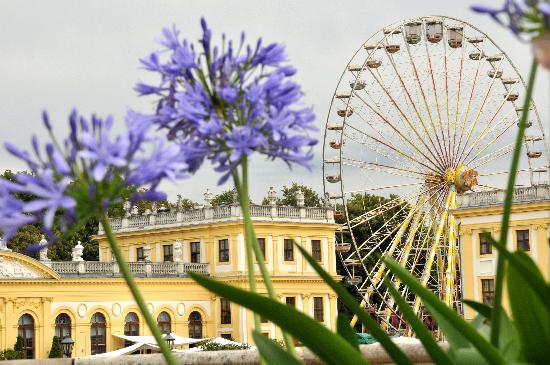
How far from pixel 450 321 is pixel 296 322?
40 centimetres

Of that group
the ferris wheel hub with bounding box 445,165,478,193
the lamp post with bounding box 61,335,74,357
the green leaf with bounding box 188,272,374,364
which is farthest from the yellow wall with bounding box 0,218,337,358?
the green leaf with bounding box 188,272,374,364

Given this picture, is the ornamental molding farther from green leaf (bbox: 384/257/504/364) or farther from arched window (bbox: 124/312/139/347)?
green leaf (bbox: 384/257/504/364)

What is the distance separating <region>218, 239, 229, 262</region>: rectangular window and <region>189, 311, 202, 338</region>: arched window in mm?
2309

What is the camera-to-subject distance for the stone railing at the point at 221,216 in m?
47.4

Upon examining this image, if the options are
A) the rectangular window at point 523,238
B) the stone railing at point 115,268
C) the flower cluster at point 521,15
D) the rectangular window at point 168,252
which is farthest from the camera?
the rectangular window at point 168,252

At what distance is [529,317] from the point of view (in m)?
2.92

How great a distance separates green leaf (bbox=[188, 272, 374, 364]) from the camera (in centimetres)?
250

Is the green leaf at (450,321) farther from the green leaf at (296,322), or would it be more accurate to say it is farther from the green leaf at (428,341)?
the green leaf at (296,322)

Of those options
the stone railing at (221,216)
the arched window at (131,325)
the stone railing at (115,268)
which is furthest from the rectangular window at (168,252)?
the arched window at (131,325)

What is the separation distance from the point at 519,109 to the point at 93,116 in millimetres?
39813

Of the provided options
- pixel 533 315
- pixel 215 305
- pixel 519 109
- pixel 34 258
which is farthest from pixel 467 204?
pixel 533 315

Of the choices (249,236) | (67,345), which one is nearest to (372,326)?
(249,236)

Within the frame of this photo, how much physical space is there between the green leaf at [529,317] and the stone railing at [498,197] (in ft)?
131

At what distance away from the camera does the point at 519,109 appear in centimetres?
4122
